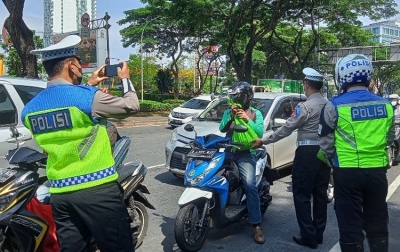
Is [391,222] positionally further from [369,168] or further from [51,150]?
[51,150]

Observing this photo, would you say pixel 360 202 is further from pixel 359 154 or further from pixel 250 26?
pixel 250 26

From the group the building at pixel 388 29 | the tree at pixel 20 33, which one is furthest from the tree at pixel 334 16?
the building at pixel 388 29

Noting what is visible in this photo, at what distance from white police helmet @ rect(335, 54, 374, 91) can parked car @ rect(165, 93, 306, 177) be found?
3368 mm

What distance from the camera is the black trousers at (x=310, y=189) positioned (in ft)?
15.2

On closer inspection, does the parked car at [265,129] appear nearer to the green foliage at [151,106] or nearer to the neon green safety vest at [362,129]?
the neon green safety vest at [362,129]

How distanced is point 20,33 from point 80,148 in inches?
491

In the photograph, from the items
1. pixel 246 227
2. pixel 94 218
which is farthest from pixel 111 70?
pixel 246 227

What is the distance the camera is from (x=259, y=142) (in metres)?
4.65

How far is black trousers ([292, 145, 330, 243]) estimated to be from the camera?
4625mm

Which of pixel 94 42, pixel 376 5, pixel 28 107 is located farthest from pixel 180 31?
pixel 28 107

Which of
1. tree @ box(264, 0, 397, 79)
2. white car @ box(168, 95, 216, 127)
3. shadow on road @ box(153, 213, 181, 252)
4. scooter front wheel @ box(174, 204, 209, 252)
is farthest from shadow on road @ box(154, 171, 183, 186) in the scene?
tree @ box(264, 0, 397, 79)

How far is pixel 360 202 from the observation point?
11.3 ft

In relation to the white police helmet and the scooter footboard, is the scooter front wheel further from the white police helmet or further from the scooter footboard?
the white police helmet

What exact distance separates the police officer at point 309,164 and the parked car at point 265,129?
7.16 ft
